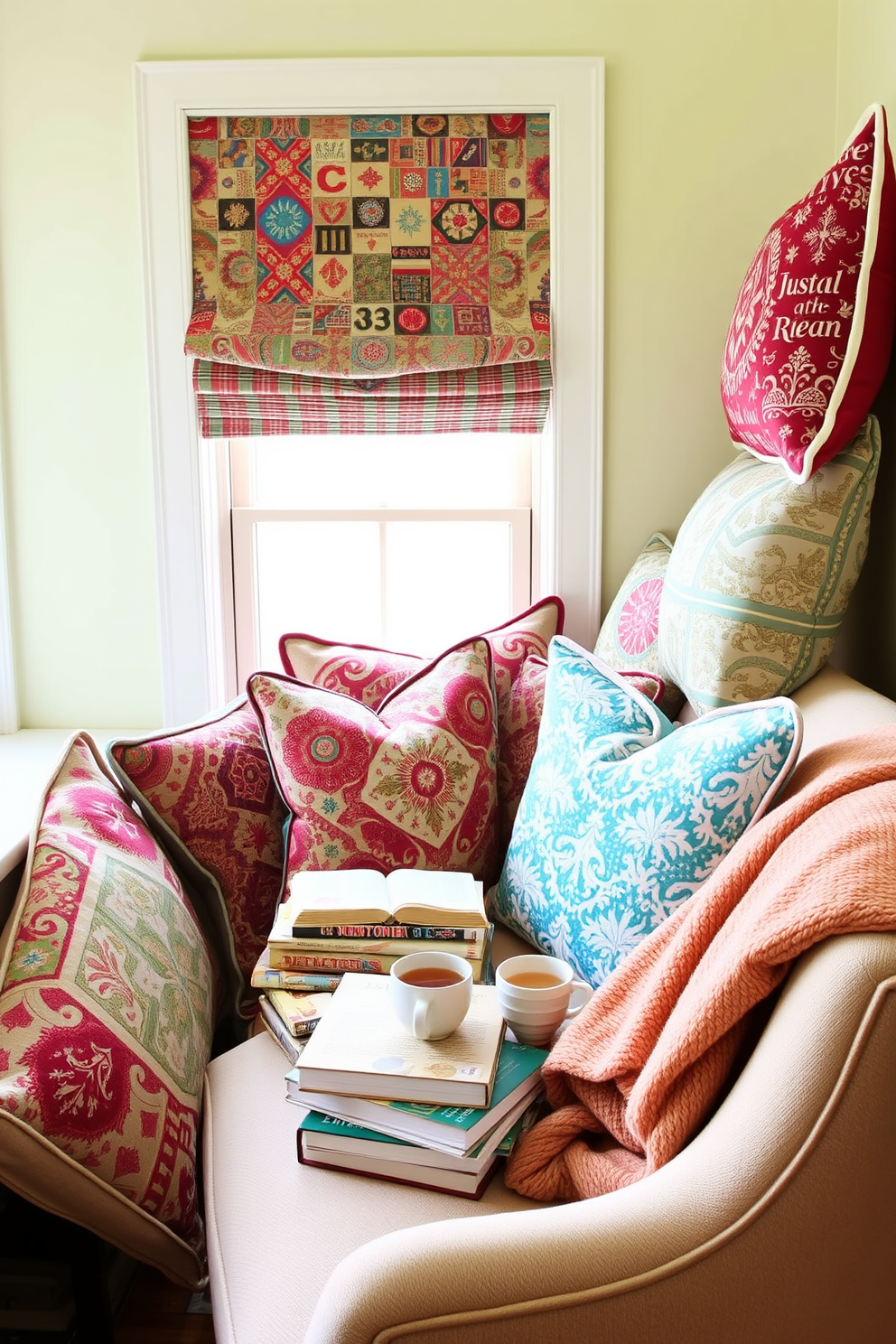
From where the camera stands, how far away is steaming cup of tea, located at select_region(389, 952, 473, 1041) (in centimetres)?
104

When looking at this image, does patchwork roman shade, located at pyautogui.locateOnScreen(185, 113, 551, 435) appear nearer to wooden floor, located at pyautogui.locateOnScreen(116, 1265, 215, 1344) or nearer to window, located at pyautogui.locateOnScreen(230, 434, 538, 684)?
window, located at pyautogui.locateOnScreen(230, 434, 538, 684)

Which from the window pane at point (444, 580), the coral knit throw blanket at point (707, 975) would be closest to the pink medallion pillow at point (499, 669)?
the window pane at point (444, 580)

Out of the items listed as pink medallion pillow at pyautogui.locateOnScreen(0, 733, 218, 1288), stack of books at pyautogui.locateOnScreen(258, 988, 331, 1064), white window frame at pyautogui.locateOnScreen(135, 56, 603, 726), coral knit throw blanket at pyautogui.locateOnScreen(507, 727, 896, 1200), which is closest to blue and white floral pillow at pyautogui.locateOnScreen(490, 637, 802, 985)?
coral knit throw blanket at pyautogui.locateOnScreen(507, 727, 896, 1200)

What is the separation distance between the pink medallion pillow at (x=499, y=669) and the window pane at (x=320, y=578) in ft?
1.22

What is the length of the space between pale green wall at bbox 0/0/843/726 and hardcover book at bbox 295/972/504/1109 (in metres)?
1.27

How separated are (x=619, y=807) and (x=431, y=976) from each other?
1.07 ft

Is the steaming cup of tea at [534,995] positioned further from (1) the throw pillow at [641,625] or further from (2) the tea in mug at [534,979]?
(1) the throw pillow at [641,625]

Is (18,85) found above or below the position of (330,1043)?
above

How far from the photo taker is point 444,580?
2.29 m

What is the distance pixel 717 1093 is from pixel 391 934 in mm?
524

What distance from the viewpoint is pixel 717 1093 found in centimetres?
89

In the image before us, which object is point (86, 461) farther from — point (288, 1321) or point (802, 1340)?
point (802, 1340)

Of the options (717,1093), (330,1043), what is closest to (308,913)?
(330,1043)

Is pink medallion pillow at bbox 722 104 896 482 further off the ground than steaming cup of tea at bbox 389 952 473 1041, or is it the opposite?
pink medallion pillow at bbox 722 104 896 482
